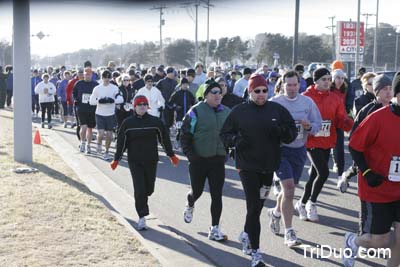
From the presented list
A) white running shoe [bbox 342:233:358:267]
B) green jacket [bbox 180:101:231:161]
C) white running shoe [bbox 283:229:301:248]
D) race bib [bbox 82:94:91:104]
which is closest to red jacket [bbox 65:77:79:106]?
race bib [bbox 82:94:91:104]

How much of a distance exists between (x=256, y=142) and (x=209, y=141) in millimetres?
1093

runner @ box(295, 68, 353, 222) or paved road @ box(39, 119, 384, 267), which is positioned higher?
runner @ box(295, 68, 353, 222)

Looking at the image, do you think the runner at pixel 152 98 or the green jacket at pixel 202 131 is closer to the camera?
the green jacket at pixel 202 131

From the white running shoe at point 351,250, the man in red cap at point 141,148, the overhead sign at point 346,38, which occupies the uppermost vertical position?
the overhead sign at point 346,38

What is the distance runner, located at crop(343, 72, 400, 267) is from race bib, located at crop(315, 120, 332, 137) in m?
2.50

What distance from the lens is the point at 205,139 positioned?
6.95m

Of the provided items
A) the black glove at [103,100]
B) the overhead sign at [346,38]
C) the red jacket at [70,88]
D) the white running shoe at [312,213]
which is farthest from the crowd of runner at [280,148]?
the overhead sign at [346,38]

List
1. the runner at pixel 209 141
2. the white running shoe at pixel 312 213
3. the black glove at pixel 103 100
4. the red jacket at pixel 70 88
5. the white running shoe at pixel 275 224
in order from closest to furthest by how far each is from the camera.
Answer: the runner at pixel 209 141, the white running shoe at pixel 275 224, the white running shoe at pixel 312 213, the black glove at pixel 103 100, the red jacket at pixel 70 88

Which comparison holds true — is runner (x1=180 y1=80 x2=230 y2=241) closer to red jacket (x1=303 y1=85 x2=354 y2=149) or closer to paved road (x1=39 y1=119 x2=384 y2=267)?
paved road (x1=39 y1=119 x2=384 y2=267)

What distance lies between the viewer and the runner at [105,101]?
13.2 metres

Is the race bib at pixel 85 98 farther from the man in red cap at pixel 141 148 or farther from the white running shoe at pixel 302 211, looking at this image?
the white running shoe at pixel 302 211

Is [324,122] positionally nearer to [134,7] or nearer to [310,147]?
[310,147]

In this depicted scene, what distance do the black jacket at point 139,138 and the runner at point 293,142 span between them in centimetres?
165

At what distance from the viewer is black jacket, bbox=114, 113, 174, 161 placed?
764 cm
